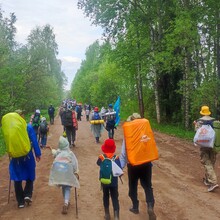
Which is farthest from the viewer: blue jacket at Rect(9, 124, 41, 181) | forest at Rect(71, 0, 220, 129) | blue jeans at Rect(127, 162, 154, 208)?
forest at Rect(71, 0, 220, 129)

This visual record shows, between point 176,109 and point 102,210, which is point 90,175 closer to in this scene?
point 102,210

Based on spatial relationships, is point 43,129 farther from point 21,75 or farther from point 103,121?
point 21,75

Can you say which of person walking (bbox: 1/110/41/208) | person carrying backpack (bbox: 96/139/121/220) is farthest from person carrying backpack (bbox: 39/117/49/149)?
person carrying backpack (bbox: 96/139/121/220)

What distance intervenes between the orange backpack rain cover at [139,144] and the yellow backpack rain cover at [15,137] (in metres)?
2.11

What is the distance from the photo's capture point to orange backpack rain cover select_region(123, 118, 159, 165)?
21.0 feet

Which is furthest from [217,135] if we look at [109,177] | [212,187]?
[109,177]

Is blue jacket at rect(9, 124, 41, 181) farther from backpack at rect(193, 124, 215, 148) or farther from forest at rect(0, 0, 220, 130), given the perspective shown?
forest at rect(0, 0, 220, 130)

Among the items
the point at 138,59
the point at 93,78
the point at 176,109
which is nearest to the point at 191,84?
the point at 138,59

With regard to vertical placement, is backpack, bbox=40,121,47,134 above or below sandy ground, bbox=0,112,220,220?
above

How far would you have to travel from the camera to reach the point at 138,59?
22656 mm

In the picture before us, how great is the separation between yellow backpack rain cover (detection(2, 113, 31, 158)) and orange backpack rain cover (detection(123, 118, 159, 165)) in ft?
6.93

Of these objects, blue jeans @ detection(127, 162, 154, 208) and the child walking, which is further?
the child walking

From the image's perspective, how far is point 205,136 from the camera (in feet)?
28.4

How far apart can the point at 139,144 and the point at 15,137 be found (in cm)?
250
